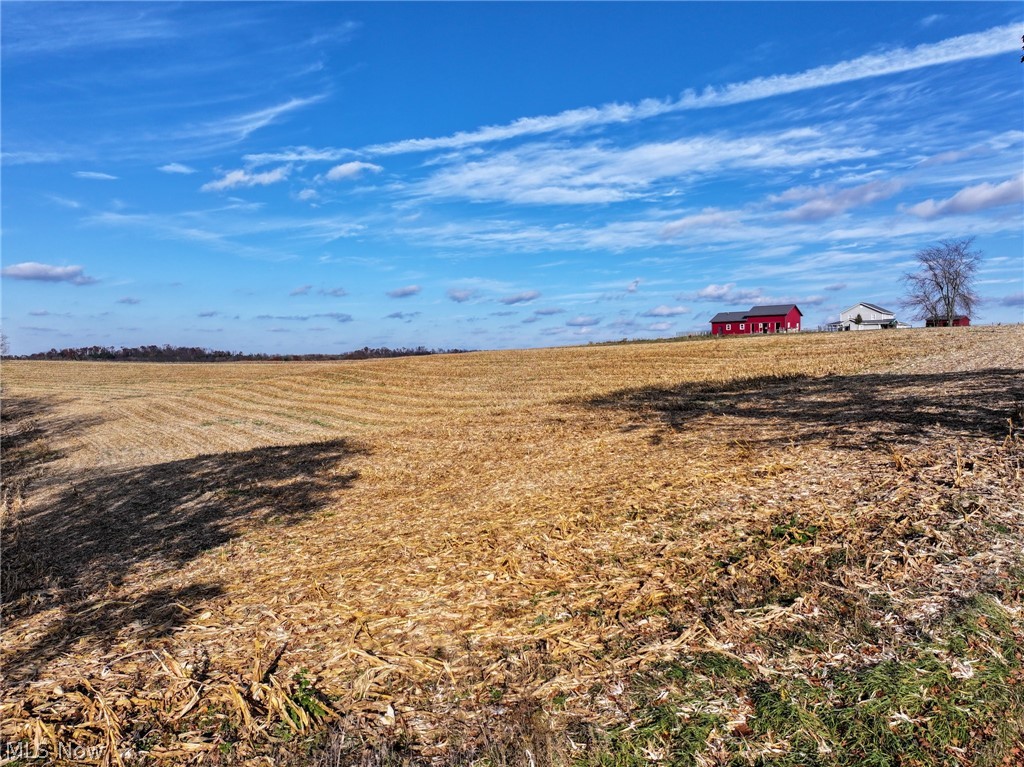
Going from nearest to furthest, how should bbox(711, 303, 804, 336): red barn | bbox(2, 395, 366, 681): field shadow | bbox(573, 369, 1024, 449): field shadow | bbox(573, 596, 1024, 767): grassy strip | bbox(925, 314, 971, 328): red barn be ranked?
bbox(573, 596, 1024, 767): grassy strip → bbox(2, 395, 366, 681): field shadow → bbox(573, 369, 1024, 449): field shadow → bbox(925, 314, 971, 328): red barn → bbox(711, 303, 804, 336): red barn

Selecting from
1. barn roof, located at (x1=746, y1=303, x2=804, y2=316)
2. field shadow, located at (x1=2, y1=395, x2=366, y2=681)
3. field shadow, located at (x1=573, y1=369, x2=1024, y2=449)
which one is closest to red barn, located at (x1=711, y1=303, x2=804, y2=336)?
barn roof, located at (x1=746, y1=303, x2=804, y2=316)

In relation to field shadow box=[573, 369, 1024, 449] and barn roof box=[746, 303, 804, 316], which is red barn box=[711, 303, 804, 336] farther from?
field shadow box=[573, 369, 1024, 449]

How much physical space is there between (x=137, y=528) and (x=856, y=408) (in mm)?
13464

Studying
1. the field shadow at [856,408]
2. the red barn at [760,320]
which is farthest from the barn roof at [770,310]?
the field shadow at [856,408]

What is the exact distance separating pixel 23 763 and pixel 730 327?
278ft

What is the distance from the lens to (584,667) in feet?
14.4

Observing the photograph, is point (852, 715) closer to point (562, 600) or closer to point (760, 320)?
point (562, 600)

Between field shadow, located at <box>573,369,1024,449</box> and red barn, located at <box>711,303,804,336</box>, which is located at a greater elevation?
red barn, located at <box>711,303,804,336</box>

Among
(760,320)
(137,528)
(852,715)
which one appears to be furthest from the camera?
(760,320)

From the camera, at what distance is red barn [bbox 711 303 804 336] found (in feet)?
256

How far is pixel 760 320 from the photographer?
7919 cm

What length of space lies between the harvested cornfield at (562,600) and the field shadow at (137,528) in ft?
0.21

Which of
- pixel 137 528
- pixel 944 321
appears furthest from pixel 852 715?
pixel 944 321

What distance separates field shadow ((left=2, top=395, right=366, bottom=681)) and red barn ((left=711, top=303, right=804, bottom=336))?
71.2 metres
